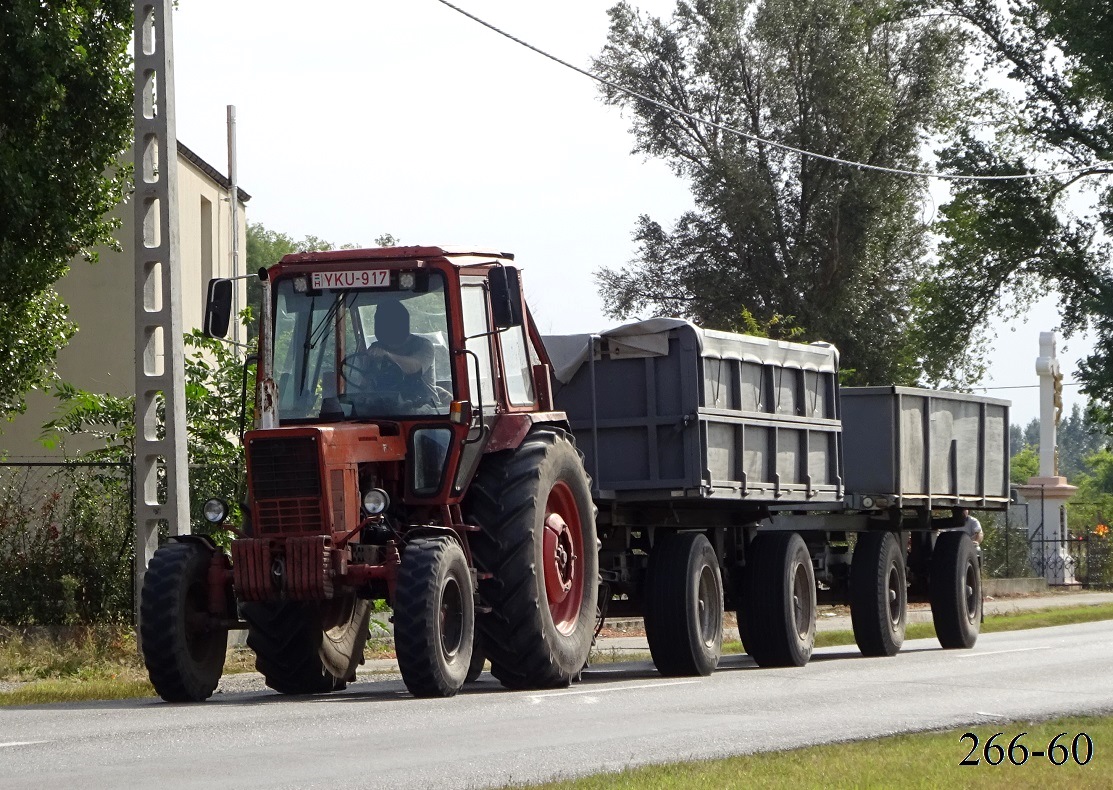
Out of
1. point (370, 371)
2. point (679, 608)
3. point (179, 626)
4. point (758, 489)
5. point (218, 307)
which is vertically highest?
point (218, 307)

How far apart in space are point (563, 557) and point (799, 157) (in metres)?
33.5

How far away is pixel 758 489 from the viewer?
53.1ft

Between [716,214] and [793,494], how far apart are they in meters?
29.6

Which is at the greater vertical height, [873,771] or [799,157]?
[799,157]

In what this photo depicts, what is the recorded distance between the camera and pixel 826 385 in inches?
697

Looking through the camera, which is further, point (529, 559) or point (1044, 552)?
point (1044, 552)

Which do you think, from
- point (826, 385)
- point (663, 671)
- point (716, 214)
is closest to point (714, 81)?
point (716, 214)

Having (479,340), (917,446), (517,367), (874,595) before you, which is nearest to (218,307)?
(479,340)

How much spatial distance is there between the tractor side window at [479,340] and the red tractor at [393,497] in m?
0.02

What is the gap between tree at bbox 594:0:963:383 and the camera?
44.9 m

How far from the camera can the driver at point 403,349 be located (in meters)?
12.7

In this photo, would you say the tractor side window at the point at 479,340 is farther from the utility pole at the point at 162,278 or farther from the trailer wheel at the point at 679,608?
the utility pole at the point at 162,278

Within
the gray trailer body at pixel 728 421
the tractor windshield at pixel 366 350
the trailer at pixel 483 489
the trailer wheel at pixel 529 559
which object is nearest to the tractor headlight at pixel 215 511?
the trailer at pixel 483 489

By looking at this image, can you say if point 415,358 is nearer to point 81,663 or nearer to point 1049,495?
point 81,663
